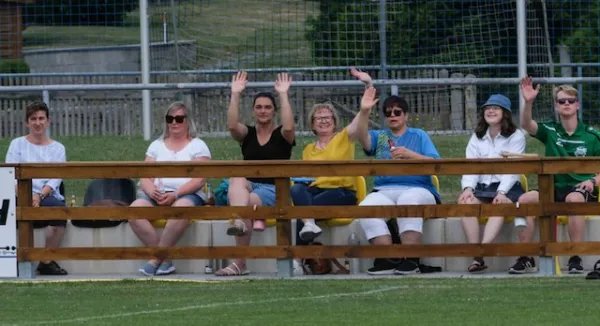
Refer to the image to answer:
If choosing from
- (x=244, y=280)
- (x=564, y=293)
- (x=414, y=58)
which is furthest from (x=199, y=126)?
(x=564, y=293)

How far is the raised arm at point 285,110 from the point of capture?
506 inches

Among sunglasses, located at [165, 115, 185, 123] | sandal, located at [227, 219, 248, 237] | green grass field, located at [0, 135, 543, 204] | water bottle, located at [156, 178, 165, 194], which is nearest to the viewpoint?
sandal, located at [227, 219, 248, 237]

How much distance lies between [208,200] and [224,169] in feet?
2.43

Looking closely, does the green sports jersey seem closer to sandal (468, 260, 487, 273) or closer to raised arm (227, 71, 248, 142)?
sandal (468, 260, 487, 273)

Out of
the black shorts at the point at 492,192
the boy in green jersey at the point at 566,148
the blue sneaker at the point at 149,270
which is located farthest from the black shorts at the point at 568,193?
the blue sneaker at the point at 149,270

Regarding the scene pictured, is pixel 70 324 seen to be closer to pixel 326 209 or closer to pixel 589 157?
pixel 326 209

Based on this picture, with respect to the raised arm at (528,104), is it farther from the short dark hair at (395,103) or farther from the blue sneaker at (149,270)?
the blue sneaker at (149,270)

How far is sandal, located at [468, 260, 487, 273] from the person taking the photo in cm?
1266

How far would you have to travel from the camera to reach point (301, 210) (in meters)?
12.3

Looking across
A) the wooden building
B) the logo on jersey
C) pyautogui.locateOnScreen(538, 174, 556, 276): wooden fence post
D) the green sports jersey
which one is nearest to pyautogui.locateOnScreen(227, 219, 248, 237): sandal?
pyautogui.locateOnScreen(538, 174, 556, 276): wooden fence post

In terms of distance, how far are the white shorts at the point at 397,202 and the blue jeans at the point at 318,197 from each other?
0.49 feet

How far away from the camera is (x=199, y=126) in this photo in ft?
57.4

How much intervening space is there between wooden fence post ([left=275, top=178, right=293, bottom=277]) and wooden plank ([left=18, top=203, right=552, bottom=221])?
40 millimetres

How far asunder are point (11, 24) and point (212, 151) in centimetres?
410
